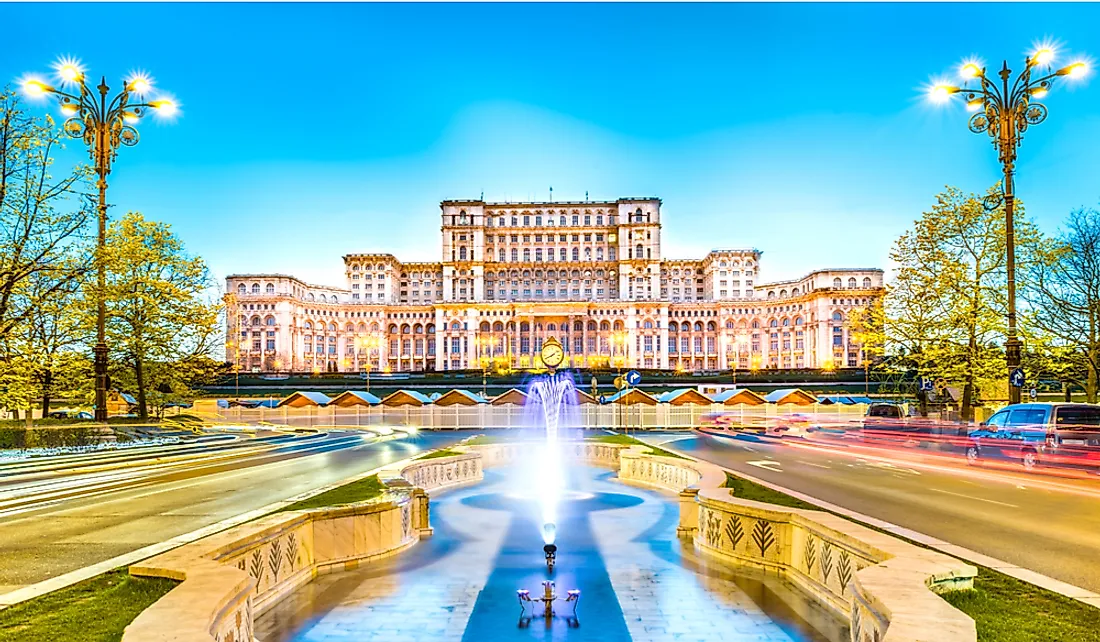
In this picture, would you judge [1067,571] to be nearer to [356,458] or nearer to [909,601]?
[909,601]

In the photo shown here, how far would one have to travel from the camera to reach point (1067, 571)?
8.09 m

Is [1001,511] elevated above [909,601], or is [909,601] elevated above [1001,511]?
[909,601]

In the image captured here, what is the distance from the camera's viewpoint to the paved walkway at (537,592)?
24.0 ft

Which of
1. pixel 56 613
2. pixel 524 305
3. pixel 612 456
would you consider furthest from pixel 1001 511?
pixel 524 305

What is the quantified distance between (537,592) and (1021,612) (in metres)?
5.07

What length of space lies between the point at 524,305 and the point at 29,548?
12477 centimetres

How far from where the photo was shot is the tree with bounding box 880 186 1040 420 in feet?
94.5

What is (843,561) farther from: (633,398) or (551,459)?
(633,398)

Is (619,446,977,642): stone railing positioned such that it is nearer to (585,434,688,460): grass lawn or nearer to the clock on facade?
(585,434,688,460): grass lawn

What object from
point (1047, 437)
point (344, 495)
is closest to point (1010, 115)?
point (1047, 437)

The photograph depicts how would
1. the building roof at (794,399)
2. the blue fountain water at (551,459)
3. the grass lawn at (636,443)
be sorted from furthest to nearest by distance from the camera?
the building roof at (794,399)
the grass lawn at (636,443)
the blue fountain water at (551,459)

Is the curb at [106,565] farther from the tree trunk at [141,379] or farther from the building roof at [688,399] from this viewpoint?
the building roof at [688,399]

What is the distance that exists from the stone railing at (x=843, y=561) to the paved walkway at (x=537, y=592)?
371 mm

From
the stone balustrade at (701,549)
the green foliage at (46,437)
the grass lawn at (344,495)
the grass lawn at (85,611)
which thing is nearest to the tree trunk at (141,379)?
the green foliage at (46,437)
